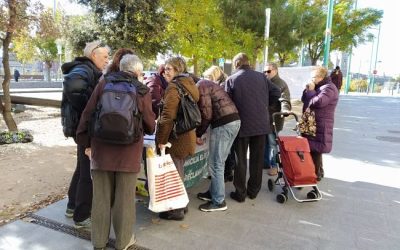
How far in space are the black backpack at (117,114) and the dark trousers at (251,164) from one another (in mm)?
1769

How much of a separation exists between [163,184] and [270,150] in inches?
106

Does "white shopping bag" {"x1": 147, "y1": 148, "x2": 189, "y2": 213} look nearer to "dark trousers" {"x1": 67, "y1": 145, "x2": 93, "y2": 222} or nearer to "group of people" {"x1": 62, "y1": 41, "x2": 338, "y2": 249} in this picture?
"group of people" {"x1": 62, "y1": 41, "x2": 338, "y2": 249}

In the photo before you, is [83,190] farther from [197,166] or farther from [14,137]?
[14,137]

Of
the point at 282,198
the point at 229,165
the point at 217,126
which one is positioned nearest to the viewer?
the point at 217,126

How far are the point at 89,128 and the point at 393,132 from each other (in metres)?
10.4

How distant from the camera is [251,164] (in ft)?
14.7

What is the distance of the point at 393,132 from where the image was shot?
10.8 m

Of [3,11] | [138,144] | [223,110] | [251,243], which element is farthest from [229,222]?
[3,11]

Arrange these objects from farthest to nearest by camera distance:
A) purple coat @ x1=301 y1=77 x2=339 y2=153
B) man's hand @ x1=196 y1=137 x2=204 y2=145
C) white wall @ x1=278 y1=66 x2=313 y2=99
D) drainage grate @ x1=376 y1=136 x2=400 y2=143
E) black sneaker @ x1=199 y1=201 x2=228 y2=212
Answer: white wall @ x1=278 y1=66 x2=313 y2=99 → drainage grate @ x1=376 y1=136 x2=400 y2=143 → purple coat @ x1=301 y1=77 x2=339 y2=153 → man's hand @ x1=196 y1=137 x2=204 y2=145 → black sneaker @ x1=199 y1=201 x2=228 y2=212

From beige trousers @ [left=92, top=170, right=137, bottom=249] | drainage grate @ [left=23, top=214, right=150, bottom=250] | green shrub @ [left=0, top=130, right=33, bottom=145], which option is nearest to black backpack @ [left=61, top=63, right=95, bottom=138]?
beige trousers @ [left=92, top=170, right=137, bottom=249]

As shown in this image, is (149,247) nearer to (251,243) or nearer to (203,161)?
(251,243)

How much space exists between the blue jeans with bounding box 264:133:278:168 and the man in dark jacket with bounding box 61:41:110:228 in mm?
2917

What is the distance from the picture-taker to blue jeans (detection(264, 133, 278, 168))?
5.50 meters

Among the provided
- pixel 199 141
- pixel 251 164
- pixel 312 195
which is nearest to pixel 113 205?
pixel 199 141
